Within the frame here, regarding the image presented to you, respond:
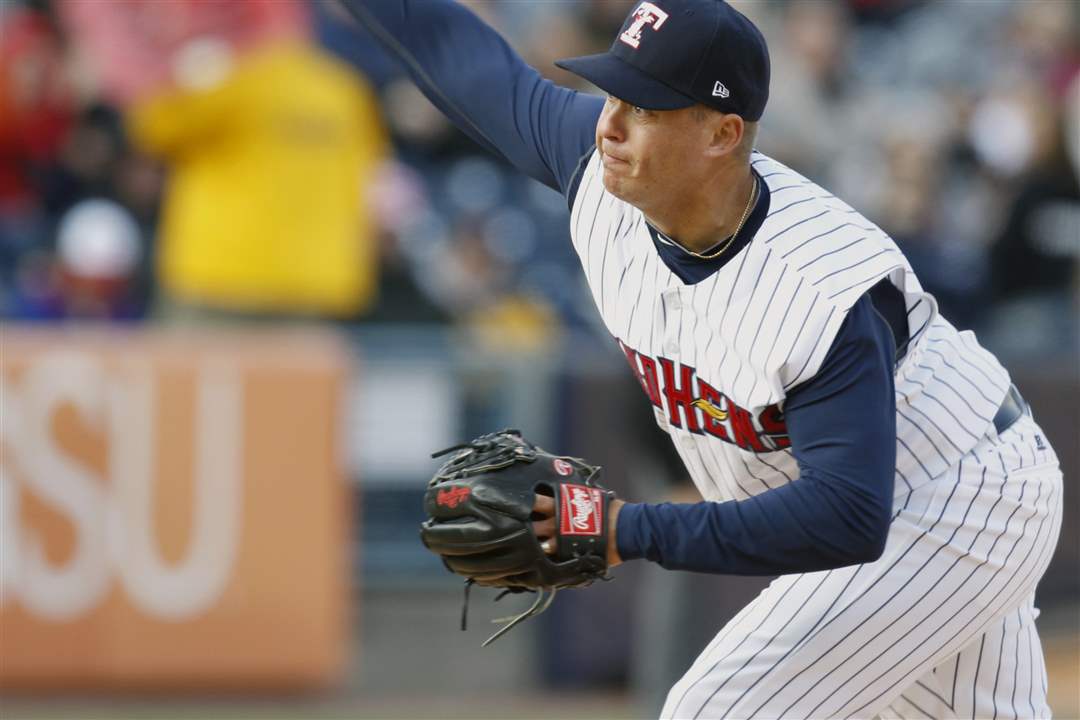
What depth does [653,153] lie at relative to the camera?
10.6 ft

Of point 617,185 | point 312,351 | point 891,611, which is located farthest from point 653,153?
point 312,351

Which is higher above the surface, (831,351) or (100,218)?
(831,351)

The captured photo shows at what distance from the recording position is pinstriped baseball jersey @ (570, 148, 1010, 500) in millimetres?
3170

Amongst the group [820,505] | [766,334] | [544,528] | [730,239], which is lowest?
[544,528]

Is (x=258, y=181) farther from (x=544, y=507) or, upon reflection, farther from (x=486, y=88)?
(x=544, y=507)

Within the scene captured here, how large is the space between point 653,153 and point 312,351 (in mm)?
4124

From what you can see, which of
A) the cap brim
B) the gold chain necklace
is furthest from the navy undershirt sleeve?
the cap brim

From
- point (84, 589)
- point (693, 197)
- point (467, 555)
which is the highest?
point (693, 197)

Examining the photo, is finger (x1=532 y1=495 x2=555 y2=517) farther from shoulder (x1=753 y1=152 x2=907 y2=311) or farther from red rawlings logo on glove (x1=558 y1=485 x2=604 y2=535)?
shoulder (x1=753 y1=152 x2=907 y2=311)

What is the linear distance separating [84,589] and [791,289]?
4356 millimetres

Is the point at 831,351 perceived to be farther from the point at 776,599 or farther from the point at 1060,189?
the point at 1060,189

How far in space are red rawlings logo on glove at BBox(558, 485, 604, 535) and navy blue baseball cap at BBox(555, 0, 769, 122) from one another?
2.36ft

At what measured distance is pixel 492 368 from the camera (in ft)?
24.5

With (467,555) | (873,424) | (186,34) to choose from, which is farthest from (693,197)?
(186,34)
